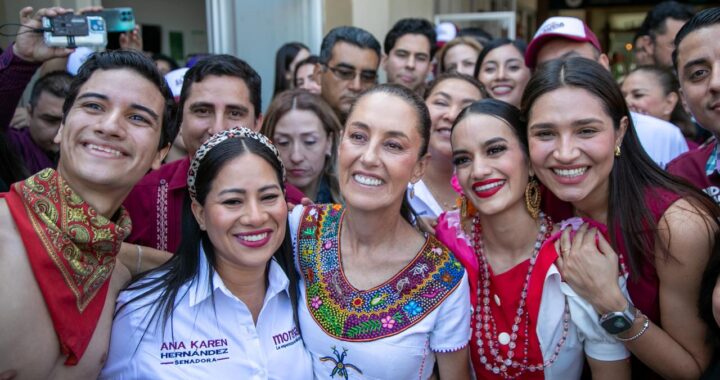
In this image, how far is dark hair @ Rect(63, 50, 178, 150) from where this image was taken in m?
2.16

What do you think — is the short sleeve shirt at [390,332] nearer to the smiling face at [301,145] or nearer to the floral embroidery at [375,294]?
the floral embroidery at [375,294]

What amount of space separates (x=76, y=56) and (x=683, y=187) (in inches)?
144

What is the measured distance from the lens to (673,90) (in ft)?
14.4

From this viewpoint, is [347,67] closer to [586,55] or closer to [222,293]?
[586,55]

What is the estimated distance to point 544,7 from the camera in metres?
13.7

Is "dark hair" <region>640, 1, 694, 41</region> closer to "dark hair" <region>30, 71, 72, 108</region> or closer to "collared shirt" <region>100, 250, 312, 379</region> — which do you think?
"collared shirt" <region>100, 250, 312, 379</region>

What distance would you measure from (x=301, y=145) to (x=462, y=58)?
2.11 meters

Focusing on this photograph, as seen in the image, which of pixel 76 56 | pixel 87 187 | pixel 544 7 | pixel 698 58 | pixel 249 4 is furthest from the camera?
pixel 544 7

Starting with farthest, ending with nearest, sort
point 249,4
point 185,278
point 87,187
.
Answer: point 249,4 < point 185,278 < point 87,187

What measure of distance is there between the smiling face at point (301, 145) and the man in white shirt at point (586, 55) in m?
1.51

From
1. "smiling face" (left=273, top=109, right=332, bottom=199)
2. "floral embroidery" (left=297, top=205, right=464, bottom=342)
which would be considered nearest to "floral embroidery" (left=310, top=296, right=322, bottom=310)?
"floral embroidery" (left=297, top=205, right=464, bottom=342)

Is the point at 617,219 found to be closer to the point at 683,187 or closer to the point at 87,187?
the point at 683,187

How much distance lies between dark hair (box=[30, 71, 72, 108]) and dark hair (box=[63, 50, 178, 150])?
1563 mm

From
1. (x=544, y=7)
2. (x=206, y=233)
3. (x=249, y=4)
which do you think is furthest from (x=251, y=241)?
(x=544, y=7)
